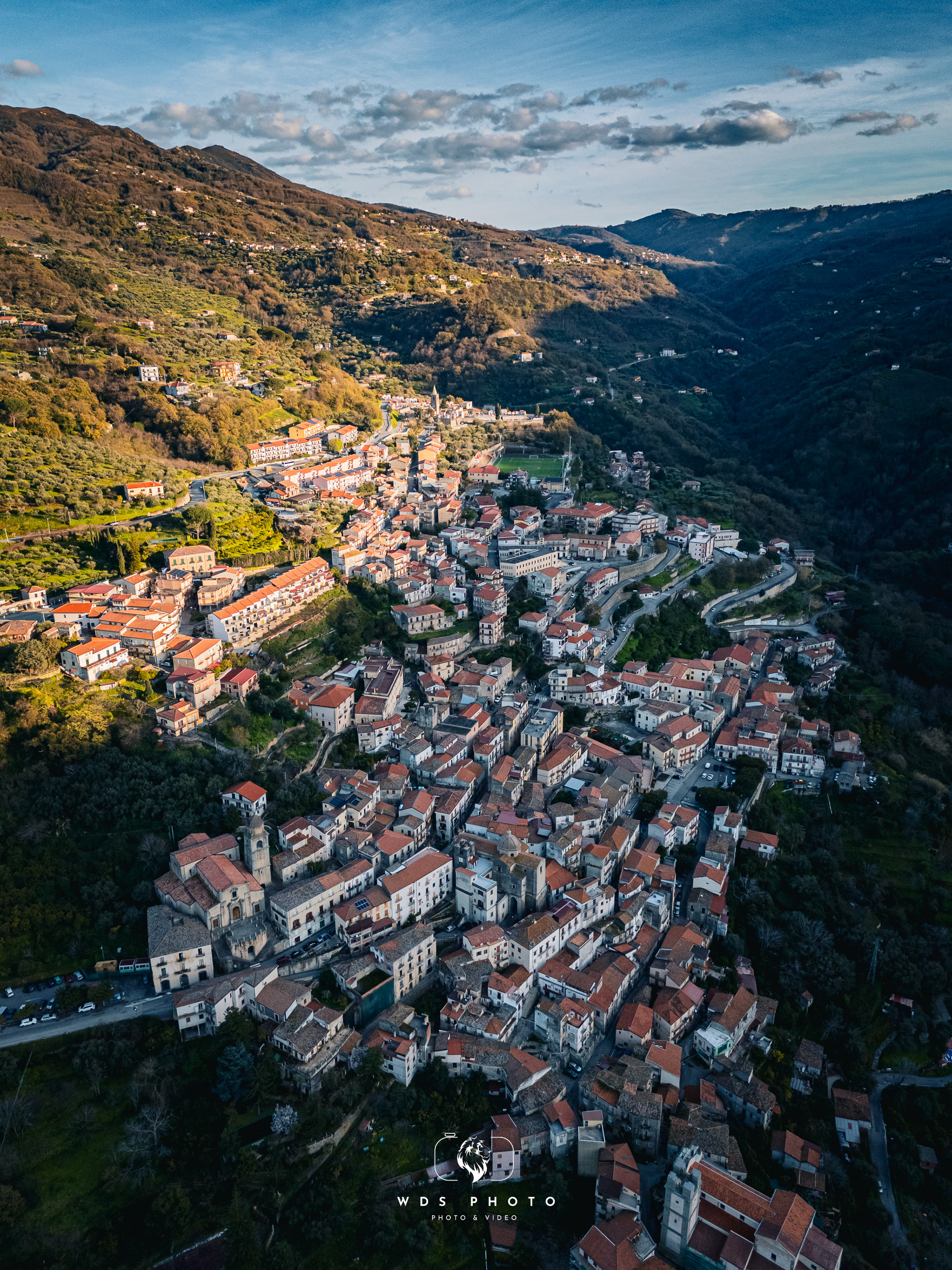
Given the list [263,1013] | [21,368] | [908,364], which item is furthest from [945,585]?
[21,368]

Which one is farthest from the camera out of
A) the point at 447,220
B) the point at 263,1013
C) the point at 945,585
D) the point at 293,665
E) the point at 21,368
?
the point at 447,220

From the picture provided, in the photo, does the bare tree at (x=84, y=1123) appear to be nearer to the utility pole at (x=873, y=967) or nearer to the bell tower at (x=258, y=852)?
the bell tower at (x=258, y=852)

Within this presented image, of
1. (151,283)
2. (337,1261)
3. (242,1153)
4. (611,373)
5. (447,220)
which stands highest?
(447,220)

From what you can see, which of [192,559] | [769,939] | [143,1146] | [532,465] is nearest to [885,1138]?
[769,939]

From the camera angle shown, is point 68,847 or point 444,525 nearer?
point 68,847

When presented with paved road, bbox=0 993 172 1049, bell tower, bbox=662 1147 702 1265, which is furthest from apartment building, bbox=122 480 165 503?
bell tower, bbox=662 1147 702 1265

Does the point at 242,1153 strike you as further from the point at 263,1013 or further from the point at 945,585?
the point at 945,585
